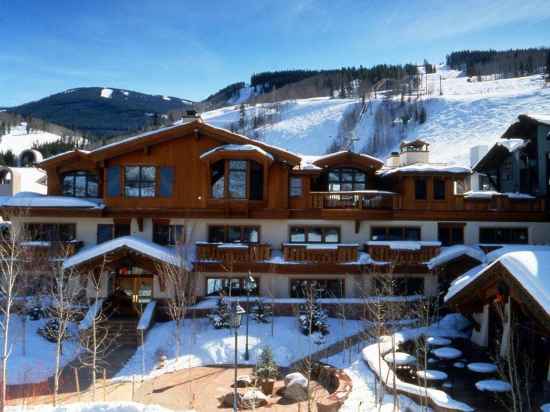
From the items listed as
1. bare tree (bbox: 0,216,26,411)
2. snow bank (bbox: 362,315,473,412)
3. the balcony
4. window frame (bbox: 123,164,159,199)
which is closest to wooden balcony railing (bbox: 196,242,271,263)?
window frame (bbox: 123,164,159,199)

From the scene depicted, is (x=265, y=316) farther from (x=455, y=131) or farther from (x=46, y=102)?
(x=46, y=102)

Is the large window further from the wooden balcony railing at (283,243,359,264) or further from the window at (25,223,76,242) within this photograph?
the window at (25,223,76,242)

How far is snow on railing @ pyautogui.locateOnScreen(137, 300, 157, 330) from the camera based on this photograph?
1909cm

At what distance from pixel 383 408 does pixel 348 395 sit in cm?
175

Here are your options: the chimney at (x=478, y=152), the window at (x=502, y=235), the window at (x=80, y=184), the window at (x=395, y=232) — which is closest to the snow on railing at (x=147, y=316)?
the window at (x=80, y=184)

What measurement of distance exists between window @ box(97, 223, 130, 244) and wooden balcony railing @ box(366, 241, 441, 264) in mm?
13141

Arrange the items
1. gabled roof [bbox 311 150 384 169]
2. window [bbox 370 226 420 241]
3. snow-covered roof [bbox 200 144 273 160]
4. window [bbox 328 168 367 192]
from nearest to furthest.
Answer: snow-covered roof [bbox 200 144 273 160]
window [bbox 370 226 420 241]
gabled roof [bbox 311 150 384 169]
window [bbox 328 168 367 192]

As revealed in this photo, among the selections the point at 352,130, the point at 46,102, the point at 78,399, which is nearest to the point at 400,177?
the point at 78,399

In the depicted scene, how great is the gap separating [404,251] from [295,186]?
21.9 feet

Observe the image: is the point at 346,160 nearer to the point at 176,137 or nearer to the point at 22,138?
the point at 176,137

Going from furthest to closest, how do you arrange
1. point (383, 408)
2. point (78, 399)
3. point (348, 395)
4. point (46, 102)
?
point (46, 102)
point (78, 399)
point (348, 395)
point (383, 408)

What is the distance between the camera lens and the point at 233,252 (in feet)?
72.1

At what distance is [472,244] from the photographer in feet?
78.6

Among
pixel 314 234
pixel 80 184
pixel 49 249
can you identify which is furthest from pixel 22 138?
pixel 314 234
